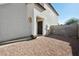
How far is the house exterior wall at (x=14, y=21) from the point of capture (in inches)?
144

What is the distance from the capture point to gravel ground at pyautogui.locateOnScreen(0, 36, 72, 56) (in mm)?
3396

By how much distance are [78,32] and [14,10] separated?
174cm

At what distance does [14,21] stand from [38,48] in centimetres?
92

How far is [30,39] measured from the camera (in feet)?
11.8

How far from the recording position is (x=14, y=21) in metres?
3.79

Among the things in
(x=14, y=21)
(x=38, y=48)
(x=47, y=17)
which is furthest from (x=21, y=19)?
(x=38, y=48)

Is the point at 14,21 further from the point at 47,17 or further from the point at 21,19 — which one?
the point at 47,17

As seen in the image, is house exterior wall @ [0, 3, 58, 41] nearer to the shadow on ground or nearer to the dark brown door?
the dark brown door

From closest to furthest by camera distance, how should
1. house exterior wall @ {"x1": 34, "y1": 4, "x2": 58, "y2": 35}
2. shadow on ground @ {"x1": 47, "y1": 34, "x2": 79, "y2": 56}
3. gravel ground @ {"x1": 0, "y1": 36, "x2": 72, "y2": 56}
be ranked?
gravel ground @ {"x1": 0, "y1": 36, "x2": 72, "y2": 56}, shadow on ground @ {"x1": 47, "y1": 34, "x2": 79, "y2": 56}, house exterior wall @ {"x1": 34, "y1": 4, "x2": 58, "y2": 35}

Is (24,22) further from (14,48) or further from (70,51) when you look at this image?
(70,51)

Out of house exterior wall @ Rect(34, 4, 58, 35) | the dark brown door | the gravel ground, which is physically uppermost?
house exterior wall @ Rect(34, 4, 58, 35)

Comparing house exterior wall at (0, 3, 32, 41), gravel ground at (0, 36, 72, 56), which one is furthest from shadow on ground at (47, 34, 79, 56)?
house exterior wall at (0, 3, 32, 41)

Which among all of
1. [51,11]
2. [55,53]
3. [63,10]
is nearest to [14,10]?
[51,11]

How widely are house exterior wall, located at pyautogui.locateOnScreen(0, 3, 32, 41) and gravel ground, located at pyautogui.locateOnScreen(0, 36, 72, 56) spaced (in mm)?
232
